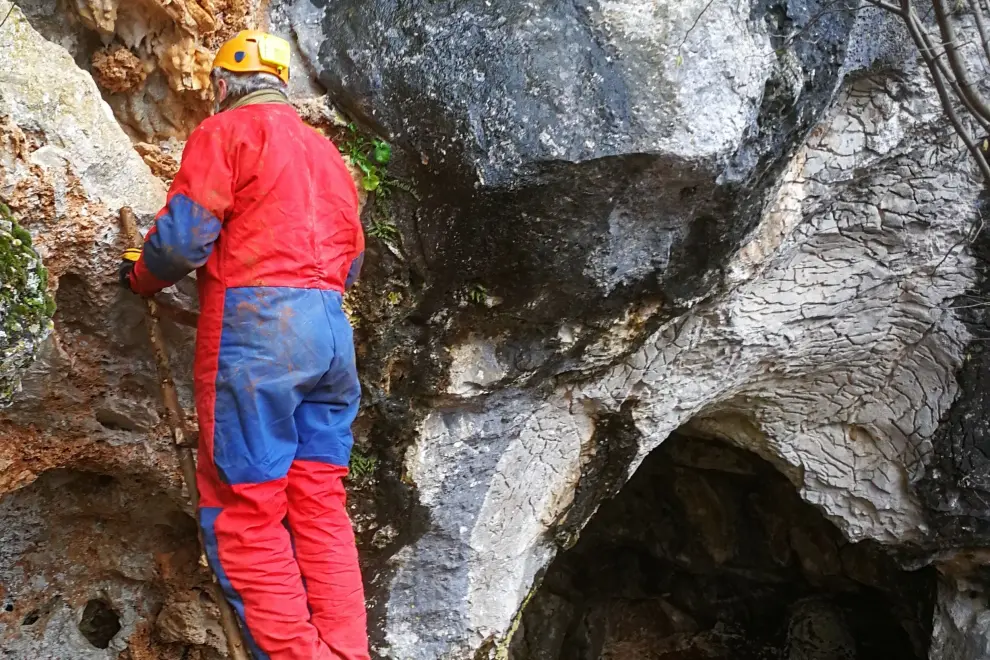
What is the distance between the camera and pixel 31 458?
261cm

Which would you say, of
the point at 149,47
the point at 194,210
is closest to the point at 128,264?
the point at 194,210

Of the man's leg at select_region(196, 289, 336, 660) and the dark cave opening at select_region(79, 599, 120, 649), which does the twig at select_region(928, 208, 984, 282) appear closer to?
the man's leg at select_region(196, 289, 336, 660)

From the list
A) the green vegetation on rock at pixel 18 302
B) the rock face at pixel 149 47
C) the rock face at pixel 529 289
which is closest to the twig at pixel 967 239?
the rock face at pixel 529 289

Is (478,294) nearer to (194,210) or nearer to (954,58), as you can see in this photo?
(194,210)

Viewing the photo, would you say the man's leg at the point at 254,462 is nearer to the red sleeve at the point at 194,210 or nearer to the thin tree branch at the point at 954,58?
the red sleeve at the point at 194,210

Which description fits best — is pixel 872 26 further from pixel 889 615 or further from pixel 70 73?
pixel 889 615

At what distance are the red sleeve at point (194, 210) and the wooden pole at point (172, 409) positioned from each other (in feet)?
0.76

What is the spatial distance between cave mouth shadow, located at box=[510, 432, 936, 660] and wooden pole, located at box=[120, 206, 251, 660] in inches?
133

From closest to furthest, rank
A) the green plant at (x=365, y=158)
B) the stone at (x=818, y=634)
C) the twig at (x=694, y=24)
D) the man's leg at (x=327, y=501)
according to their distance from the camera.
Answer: the man's leg at (x=327, y=501) < the twig at (x=694, y=24) < the green plant at (x=365, y=158) < the stone at (x=818, y=634)

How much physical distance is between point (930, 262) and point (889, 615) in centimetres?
283

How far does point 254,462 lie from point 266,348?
30 centimetres

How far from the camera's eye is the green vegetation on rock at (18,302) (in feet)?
6.30

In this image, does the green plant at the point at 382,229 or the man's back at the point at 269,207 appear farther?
the green plant at the point at 382,229

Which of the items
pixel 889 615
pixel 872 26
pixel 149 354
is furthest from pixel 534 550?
pixel 889 615
